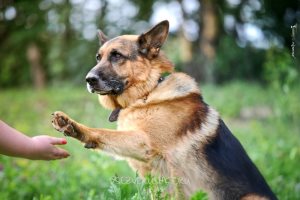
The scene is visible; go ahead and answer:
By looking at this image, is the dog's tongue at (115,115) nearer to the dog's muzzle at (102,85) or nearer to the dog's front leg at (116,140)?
the dog's muzzle at (102,85)

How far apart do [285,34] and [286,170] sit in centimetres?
1047

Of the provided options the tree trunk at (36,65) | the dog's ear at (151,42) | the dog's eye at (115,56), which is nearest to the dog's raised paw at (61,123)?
the dog's eye at (115,56)

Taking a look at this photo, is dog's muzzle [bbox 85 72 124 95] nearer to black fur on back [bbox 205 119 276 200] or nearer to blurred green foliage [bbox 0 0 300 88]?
black fur on back [bbox 205 119 276 200]

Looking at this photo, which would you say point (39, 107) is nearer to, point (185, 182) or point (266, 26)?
point (266, 26)

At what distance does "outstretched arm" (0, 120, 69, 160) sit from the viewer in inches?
117

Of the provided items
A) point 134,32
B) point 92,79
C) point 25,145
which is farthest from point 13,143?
point 134,32

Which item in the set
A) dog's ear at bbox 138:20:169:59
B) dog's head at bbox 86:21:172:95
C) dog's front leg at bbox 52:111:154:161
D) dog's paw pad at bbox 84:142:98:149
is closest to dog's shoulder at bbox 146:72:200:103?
dog's head at bbox 86:21:172:95

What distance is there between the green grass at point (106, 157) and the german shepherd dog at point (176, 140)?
0.30 m

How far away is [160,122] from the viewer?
3.86m

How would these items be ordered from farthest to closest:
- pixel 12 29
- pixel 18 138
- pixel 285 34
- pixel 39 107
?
pixel 12 29, pixel 285 34, pixel 39 107, pixel 18 138

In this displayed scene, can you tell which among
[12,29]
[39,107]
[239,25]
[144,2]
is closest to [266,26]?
[239,25]

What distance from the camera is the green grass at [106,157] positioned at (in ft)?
16.0

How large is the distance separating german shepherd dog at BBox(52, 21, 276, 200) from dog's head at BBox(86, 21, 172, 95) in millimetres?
11

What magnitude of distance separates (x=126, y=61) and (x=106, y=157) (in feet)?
5.34
